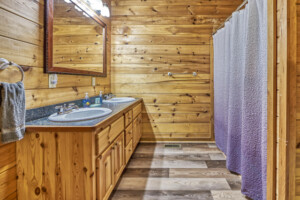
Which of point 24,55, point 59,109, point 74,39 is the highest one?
point 74,39

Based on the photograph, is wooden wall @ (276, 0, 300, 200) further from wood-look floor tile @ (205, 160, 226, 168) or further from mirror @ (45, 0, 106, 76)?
mirror @ (45, 0, 106, 76)

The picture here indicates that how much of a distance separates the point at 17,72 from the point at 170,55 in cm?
224

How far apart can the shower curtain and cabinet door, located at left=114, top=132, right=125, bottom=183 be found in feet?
3.54

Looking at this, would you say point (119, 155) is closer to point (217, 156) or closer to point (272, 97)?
point (272, 97)

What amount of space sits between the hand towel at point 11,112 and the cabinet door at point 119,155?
76 centimetres

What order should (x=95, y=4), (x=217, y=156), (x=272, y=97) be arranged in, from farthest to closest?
(x=217, y=156) < (x=95, y=4) < (x=272, y=97)

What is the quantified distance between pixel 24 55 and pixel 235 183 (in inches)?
80.7

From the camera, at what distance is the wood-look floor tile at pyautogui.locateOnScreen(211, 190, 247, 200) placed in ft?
5.39

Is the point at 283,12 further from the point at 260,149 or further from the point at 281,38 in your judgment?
the point at 260,149

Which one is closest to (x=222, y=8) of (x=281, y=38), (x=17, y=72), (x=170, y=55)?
(x=170, y=55)

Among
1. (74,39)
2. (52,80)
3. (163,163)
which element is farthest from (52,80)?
(163,163)

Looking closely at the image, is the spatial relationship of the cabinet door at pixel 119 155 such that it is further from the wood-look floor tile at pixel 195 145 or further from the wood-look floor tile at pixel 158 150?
the wood-look floor tile at pixel 195 145

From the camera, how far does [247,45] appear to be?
1626 mm

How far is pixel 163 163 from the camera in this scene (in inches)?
92.0
